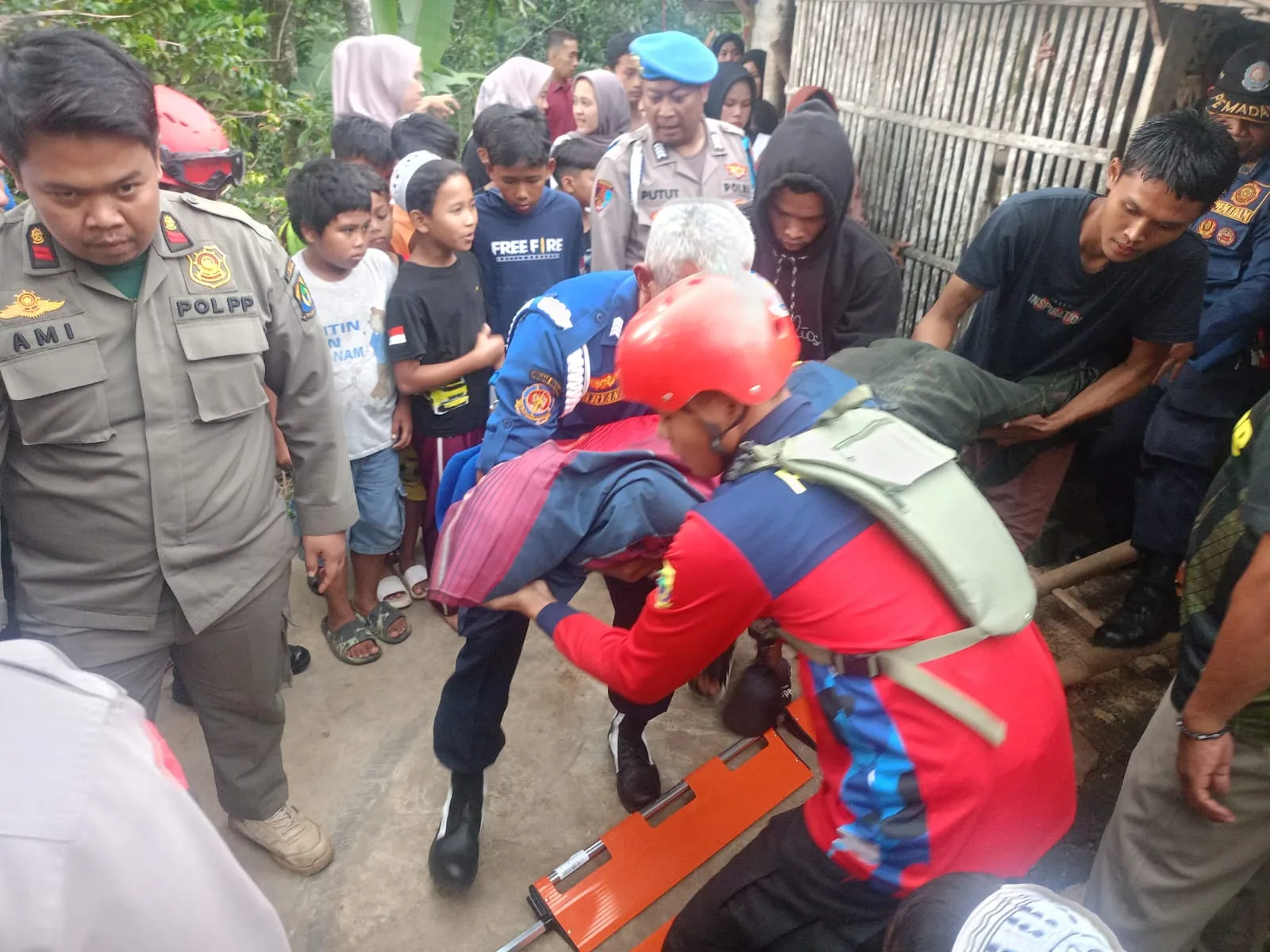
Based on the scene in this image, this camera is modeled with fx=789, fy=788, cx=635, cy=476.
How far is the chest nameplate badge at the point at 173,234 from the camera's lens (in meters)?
1.82

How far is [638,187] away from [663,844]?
8.78 ft

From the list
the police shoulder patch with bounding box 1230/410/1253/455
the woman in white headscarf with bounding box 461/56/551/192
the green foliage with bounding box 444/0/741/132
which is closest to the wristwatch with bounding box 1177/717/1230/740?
the police shoulder patch with bounding box 1230/410/1253/455

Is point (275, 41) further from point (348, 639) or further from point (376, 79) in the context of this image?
point (348, 639)

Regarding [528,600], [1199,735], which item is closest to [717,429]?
[528,600]

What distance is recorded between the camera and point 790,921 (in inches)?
62.4

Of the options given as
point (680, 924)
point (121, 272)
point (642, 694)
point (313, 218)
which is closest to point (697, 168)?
point (313, 218)

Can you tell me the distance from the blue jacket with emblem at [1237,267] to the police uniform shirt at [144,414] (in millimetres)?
3169

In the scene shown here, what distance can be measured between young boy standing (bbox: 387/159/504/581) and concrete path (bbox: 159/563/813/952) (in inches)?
36.2

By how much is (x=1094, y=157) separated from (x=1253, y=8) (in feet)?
2.67

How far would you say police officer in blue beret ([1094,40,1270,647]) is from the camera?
296cm

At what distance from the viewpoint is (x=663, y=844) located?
255 centimetres

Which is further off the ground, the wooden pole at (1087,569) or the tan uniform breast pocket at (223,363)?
the tan uniform breast pocket at (223,363)

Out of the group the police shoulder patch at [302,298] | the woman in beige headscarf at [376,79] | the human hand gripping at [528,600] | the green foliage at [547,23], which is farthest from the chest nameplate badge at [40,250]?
the green foliage at [547,23]

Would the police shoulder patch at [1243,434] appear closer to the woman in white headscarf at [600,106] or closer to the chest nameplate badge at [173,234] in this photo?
the chest nameplate badge at [173,234]
